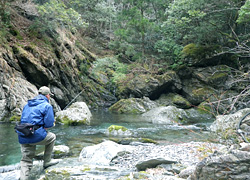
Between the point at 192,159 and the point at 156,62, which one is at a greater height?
the point at 156,62

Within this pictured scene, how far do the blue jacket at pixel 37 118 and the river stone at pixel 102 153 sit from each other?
1.62 m

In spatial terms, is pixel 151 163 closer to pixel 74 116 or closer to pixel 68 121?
pixel 68 121

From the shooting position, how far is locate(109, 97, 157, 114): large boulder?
17875mm

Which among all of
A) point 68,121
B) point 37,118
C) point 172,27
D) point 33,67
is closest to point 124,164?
point 37,118

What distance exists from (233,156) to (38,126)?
10.5ft

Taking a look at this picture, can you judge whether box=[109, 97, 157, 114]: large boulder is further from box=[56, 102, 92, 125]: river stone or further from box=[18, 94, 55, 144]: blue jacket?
box=[18, 94, 55, 144]: blue jacket

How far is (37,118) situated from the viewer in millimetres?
3883

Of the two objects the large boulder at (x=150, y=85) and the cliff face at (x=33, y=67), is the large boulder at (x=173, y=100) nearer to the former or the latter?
the large boulder at (x=150, y=85)

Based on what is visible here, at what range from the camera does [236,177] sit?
2.32 m

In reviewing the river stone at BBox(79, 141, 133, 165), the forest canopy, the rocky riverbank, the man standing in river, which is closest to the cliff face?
the forest canopy

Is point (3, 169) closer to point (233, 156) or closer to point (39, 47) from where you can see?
point (233, 156)

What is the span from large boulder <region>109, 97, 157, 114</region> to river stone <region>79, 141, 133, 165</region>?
12.0m

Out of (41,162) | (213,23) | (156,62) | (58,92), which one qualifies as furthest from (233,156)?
(156,62)

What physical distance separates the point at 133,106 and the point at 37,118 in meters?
14.6
